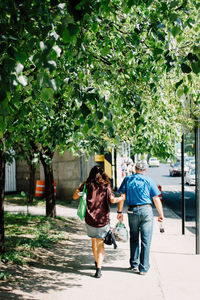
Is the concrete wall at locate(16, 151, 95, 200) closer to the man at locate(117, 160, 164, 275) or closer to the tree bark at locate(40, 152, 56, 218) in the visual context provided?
the tree bark at locate(40, 152, 56, 218)

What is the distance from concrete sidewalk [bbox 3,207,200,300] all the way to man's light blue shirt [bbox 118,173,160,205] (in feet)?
3.83

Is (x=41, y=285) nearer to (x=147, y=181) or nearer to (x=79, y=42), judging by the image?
(x=147, y=181)

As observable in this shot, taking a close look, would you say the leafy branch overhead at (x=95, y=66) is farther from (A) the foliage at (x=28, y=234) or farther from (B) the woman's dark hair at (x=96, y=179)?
(A) the foliage at (x=28, y=234)

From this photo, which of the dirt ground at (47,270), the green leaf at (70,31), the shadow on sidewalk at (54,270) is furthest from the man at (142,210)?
the green leaf at (70,31)

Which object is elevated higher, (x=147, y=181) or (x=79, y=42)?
(x=79, y=42)

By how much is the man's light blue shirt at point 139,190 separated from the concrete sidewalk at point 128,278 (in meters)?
1.17

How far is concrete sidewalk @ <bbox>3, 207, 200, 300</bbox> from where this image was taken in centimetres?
485

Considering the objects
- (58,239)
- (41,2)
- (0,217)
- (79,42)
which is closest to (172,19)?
(79,42)

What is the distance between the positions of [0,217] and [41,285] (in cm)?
186

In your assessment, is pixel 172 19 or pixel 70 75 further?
pixel 70 75

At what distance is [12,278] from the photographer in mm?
5570

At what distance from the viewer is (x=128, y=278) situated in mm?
5523

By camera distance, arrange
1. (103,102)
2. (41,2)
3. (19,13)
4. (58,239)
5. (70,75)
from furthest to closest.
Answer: (58,239)
(70,75)
(103,102)
(41,2)
(19,13)

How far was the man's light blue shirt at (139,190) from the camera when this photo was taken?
18.6ft
